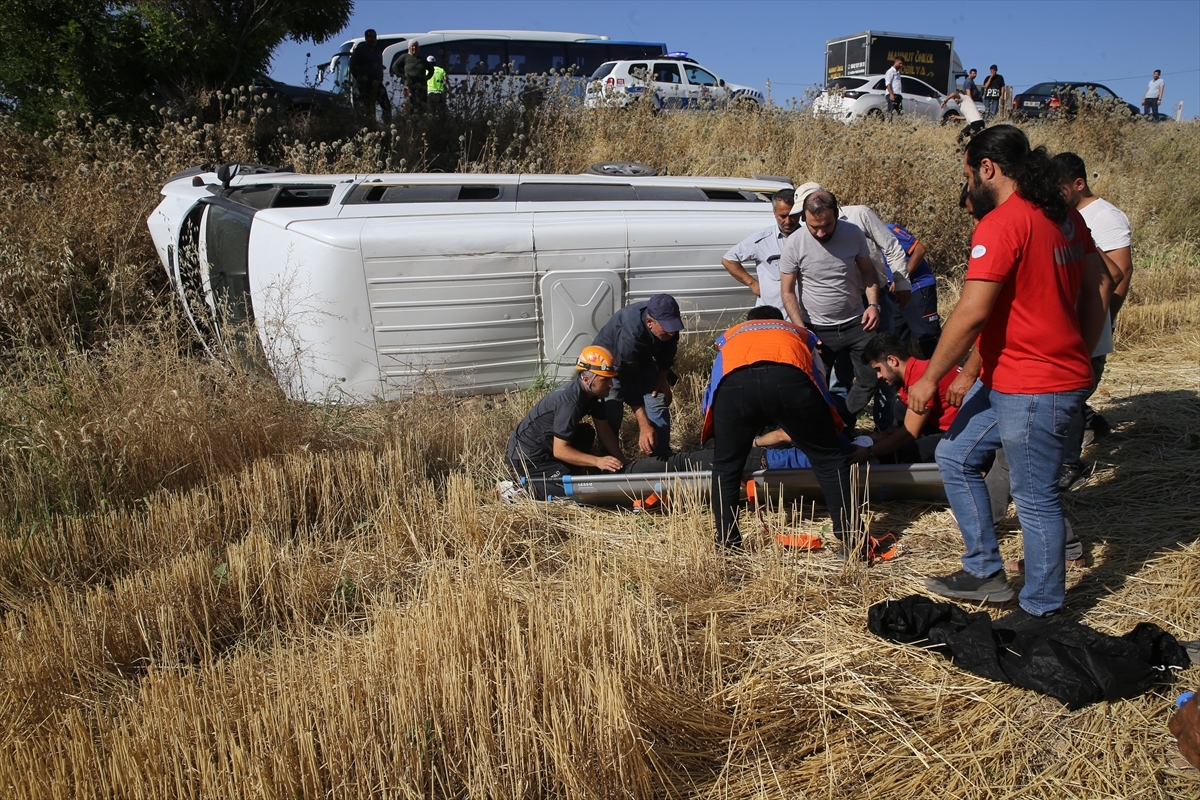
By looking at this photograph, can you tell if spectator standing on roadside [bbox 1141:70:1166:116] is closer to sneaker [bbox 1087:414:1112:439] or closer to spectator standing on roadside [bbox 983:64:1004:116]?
spectator standing on roadside [bbox 983:64:1004:116]

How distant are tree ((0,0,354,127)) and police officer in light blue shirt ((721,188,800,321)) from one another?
287 inches

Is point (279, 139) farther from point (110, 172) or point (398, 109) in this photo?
point (110, 172)

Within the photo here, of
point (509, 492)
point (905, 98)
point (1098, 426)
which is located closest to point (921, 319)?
point (1098, 426)

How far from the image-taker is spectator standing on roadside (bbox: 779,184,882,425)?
5230 millimetres

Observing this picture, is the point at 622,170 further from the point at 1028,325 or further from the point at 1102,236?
the point at 1028,325

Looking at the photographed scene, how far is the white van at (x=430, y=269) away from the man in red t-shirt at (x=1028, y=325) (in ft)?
9.89

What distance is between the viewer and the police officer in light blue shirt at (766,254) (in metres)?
5.61

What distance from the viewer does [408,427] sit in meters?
5.15

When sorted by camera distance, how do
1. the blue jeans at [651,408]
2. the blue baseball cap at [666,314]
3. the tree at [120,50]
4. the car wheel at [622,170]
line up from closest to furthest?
the blue baseball cap at [666,314] < the blue jeans at [651,408] < the car wheel at [622,170] < the tree at [120,50]

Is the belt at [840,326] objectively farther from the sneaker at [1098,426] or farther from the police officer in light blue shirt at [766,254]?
the sneaker at [1098,426]

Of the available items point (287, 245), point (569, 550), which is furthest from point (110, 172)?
point (569, 550)

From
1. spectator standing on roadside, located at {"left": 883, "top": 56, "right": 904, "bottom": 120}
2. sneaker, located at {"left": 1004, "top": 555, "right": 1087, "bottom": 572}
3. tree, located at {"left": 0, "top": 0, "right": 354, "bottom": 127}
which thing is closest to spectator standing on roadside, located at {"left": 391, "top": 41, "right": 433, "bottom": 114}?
tree, located at {"left": 0, "top": 0, "right": 354, "bottom": 127}

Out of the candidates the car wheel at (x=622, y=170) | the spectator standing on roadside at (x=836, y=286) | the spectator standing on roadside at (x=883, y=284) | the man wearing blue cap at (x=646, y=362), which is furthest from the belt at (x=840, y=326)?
the car wheel at (x=622, y=170)

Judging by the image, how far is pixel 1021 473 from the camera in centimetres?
311
